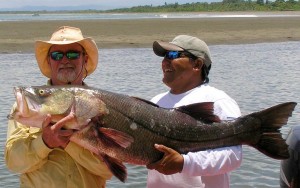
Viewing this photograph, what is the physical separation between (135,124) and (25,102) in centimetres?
77

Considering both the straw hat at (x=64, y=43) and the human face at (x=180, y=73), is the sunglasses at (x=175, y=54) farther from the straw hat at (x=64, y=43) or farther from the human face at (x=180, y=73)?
the straw hat at (x=64, y=43)

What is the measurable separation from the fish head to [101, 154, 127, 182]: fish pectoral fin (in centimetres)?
44

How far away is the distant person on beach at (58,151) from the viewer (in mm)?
3992

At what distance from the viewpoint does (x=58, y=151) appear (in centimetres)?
419

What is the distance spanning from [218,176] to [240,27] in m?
36.7

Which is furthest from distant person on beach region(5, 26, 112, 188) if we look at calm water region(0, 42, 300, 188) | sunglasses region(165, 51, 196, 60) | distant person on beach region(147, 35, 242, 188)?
calm water region(0, 42, 300, 188)

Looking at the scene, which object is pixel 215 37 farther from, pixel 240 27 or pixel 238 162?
pixel 238 162

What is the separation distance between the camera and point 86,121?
3.76m

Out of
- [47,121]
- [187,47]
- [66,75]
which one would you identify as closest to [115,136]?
[47,121]

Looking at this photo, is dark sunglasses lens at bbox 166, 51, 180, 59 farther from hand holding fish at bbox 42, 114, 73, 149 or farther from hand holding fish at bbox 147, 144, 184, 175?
hand holding fish at bbox 42, 114, 73, 149

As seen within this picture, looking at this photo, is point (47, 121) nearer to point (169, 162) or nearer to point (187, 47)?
point (169, 162)

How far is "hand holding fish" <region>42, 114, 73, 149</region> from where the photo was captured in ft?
12.2

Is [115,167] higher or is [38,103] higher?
[38,103]

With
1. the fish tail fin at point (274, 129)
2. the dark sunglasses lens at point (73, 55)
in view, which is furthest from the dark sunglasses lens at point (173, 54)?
the fish tail fin at point (274, 129)
